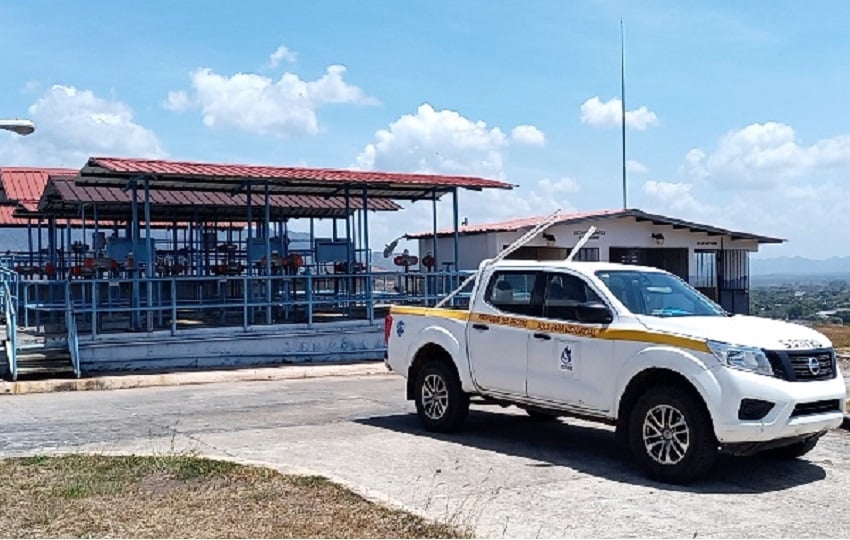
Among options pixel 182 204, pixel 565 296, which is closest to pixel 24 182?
pixel 182 204

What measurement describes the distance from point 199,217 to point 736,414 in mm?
21066

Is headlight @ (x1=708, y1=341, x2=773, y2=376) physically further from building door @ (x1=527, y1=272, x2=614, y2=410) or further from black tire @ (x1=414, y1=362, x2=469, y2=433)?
black tire @ (x1=414, y1=362, x2=469, y2=433)

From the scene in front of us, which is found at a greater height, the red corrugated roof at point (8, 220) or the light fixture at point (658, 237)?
the red corrugated roof at point (8, 220)

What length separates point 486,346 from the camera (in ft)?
33.3

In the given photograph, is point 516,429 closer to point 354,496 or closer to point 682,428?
point 682,428

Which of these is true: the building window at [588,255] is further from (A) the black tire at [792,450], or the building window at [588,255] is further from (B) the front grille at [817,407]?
(B) the front grille at [817,407]

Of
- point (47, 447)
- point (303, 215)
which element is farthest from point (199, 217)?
point (47, 447)

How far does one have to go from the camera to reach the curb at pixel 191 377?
14.9 meters

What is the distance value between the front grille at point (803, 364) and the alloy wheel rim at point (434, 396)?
3683 millimetres

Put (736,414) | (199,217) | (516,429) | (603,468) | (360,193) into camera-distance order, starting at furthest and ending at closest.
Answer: (199,217) < (360,193) < (516,429) < (603,468) < (736,414)

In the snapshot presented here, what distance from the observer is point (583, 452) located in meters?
9.63

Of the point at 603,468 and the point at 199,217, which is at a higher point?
the point at 199,217

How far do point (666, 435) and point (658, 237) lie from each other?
2496 cm

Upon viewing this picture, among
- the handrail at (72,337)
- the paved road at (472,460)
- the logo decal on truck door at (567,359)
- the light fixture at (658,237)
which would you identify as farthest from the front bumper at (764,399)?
the light fixture at (658,237)
